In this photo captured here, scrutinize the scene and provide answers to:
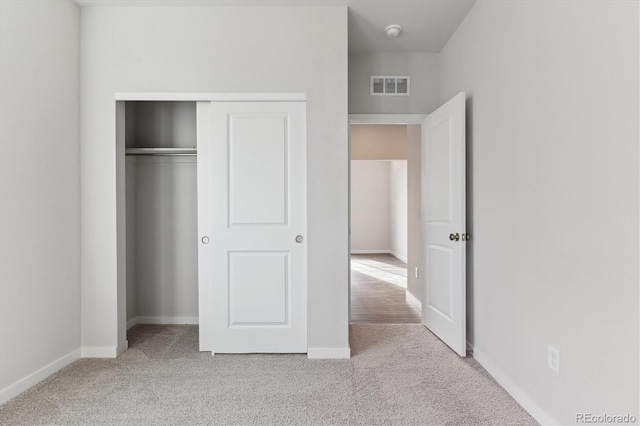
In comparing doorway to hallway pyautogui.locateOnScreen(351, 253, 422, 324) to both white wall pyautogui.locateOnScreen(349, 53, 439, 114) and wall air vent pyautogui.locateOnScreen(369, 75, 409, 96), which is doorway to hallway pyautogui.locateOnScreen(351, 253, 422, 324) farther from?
wall air vent pyautogui.locateOnScreen(369, 75, 409, 96)

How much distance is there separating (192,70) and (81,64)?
87cm

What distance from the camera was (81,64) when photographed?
9.71ft

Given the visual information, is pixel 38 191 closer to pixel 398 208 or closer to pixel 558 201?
pixel 558 201

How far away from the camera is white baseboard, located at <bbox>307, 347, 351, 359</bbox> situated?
115 inches

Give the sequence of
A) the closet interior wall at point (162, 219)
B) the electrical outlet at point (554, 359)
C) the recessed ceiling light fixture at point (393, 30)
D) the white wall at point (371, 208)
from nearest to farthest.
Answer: the electrical outlet at point (554, 359)
the recessed ceiling light fixture at point (393, 30)
the closet interior wall at point (162, 219)
the white wall at point (371, 208)

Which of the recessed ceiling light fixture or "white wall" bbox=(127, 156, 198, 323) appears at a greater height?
the recessed ceiling light fixture

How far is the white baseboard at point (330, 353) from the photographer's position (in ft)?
9.61

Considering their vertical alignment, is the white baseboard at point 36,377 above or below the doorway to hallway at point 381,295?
above

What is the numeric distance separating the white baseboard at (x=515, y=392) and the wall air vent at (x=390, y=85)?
2472mm

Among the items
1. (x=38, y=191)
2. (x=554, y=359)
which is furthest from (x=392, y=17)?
(x=38, y=191)

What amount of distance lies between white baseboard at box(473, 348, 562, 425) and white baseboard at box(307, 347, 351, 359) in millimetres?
979

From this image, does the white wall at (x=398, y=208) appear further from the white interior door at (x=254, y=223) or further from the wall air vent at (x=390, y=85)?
the white interior door at (x=254, y=223)

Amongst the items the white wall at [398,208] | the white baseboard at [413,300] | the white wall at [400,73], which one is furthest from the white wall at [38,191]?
the white wall at [398,208]

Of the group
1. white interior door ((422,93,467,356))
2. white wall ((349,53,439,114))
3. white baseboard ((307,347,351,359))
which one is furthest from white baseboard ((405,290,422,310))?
white wall ((349,53,439,114))
